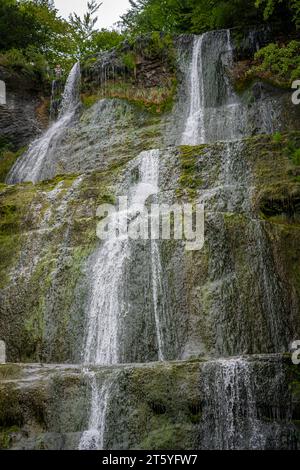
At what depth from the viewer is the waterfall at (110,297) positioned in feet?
27.2

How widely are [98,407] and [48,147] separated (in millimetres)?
10626

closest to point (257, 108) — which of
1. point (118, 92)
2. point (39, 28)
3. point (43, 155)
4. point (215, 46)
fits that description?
point (215, 46)

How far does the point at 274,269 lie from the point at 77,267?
3.41 metres

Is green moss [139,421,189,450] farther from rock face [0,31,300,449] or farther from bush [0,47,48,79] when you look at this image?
bush [0,47,48,79]

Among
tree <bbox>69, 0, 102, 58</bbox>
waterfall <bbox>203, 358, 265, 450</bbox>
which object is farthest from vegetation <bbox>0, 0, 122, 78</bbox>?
waterfall <bbox>203, 358, 265, 450</bbox>

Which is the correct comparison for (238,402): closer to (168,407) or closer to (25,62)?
(168,407)

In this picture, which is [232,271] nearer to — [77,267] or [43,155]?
[77,267]

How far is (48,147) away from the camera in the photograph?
15.5m

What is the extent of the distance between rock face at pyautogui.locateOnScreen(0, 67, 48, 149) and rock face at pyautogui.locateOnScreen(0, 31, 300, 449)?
13.7ft

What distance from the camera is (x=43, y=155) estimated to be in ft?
50.0

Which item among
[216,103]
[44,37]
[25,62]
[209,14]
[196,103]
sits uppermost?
[44,37]

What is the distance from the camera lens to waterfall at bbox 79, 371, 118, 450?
240 inches

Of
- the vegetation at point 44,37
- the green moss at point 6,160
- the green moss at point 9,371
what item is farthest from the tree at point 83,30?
the green moss at point 9,371

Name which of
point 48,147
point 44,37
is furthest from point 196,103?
A: point 44,37
